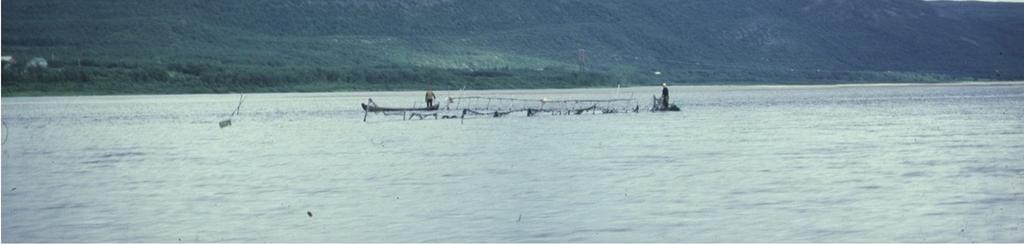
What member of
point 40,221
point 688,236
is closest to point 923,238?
point 688,236

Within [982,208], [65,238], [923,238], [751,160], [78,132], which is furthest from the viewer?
[78,132]

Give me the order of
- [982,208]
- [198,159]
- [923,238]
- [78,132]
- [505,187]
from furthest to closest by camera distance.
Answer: [78,132]
[198,159]
[505,187]
[982,208]
[923,238]

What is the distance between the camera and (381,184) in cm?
3559

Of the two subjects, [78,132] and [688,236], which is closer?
[688,236]

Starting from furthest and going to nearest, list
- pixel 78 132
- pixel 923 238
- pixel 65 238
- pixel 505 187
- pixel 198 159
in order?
1. pixel 78 132
2. pixel 198 159
3. pixel 505 187
4. pixel 65 238
5. pixel 923 238

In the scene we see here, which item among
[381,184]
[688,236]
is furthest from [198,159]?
[688,236]

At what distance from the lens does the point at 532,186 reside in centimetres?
3397

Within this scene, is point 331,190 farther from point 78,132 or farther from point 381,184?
point 78,132

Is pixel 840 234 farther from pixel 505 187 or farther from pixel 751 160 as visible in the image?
pixel 751 160

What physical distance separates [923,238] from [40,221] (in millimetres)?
15967

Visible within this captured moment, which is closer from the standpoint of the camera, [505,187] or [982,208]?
[982,208]

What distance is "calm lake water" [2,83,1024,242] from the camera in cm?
2598

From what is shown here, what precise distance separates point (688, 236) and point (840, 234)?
7.96 feet

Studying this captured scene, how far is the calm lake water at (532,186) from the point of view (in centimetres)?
2598
